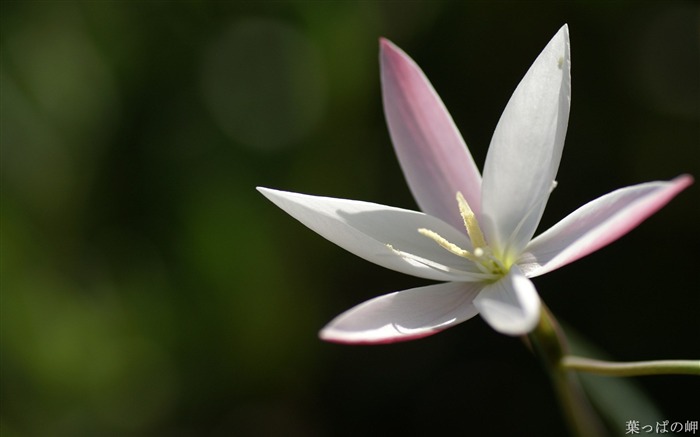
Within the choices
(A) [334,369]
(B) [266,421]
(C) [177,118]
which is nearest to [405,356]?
(A) [334,369]

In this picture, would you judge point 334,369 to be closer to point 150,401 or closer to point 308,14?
point 150,401

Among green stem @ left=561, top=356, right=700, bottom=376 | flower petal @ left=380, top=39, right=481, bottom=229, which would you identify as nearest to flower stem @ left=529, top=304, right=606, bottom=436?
green stem @ left=561, top=356, right=700, bottom=376

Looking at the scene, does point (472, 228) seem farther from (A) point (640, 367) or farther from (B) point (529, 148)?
(A) point (640, 367)

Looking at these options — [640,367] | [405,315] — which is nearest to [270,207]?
[405,315]

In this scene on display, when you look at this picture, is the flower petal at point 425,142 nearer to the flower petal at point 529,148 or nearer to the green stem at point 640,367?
the flower petal at point 529,148

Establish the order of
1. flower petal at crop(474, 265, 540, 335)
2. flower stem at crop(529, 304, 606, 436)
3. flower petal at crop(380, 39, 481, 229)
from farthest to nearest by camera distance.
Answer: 1. flower petal at crop(380, 39, 481, 229)
2. flower stem at crop(529, 304, 606, 436)
3. flower petal at crop(474, 265, 540, 335)

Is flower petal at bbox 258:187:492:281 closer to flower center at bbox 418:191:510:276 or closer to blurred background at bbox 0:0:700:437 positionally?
flower center at bbox 418:191:510:276
